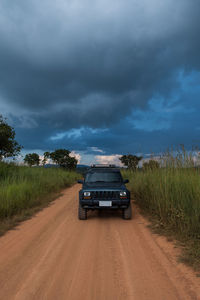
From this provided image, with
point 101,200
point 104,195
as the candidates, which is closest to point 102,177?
point 104,195

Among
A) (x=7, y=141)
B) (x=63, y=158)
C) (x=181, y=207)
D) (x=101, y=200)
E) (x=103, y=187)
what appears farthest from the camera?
(x=63, y=158)

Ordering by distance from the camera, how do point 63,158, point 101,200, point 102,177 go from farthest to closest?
point 63,158 → point 102,177 → point 101,200

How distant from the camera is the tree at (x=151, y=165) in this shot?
839cm

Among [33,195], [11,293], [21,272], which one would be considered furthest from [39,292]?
[33,195]

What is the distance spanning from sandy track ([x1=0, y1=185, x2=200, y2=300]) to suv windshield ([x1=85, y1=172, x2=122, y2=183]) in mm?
2453

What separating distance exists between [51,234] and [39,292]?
262cm

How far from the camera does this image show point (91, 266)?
348 centimetres

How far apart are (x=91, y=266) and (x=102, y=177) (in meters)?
4.79

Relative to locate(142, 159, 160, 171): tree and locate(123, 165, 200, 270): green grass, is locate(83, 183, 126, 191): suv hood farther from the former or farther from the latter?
locate(142, 159, 160, 171): tree

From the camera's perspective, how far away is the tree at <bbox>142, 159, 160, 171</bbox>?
8393mm

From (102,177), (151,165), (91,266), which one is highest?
(151,165)

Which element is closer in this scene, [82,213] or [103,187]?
[82,213]

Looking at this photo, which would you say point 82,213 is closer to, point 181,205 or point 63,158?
point 181,205

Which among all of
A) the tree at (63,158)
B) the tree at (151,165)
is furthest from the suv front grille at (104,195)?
the tree at (63,158)
